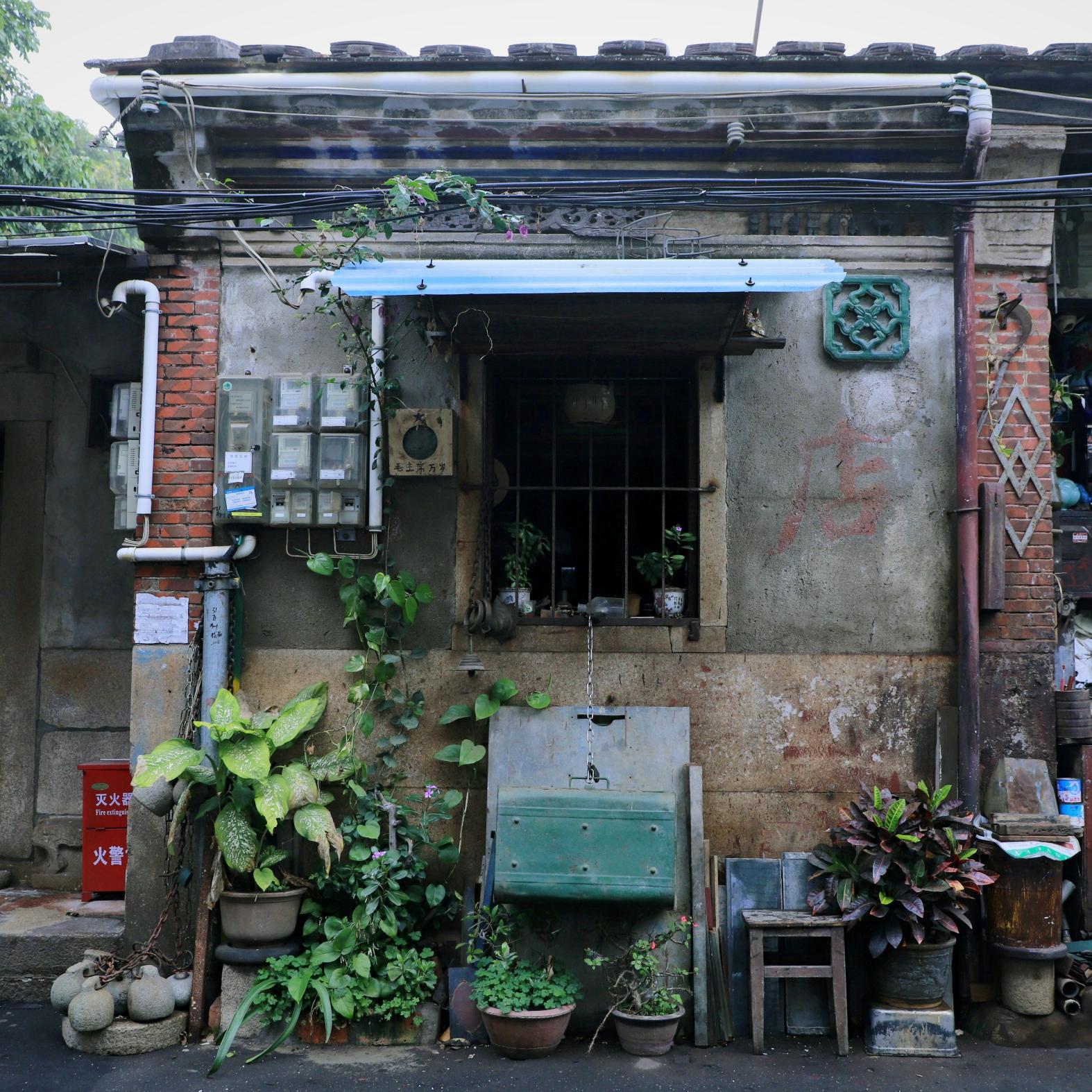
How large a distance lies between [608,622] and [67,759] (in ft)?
13.8

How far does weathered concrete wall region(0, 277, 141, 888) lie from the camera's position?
7.36 meters

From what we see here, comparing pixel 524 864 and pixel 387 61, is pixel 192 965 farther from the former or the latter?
pixel 387 61

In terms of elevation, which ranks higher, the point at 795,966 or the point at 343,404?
the point at 343,404

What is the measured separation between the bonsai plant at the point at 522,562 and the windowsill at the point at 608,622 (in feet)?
0.38

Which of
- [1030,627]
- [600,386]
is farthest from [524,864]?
[1030,627]

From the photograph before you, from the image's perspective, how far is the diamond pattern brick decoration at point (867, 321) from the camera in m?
6.03

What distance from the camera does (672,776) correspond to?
18.7ft

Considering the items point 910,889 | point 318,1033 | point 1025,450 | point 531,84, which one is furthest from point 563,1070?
point 531,84

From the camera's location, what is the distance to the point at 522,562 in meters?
6.16

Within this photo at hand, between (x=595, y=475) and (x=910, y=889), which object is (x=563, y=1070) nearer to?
(x=910, y=889)

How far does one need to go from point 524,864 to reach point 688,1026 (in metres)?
1.24

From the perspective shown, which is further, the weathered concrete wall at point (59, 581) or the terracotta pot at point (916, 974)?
the weathered concrete wall at point (59, 581)

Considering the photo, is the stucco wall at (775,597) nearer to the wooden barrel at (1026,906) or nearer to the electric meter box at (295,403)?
the electric meter box at (295,403)

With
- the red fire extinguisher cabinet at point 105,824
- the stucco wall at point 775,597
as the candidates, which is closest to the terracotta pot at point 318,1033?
the stucco wall at point 775,597
